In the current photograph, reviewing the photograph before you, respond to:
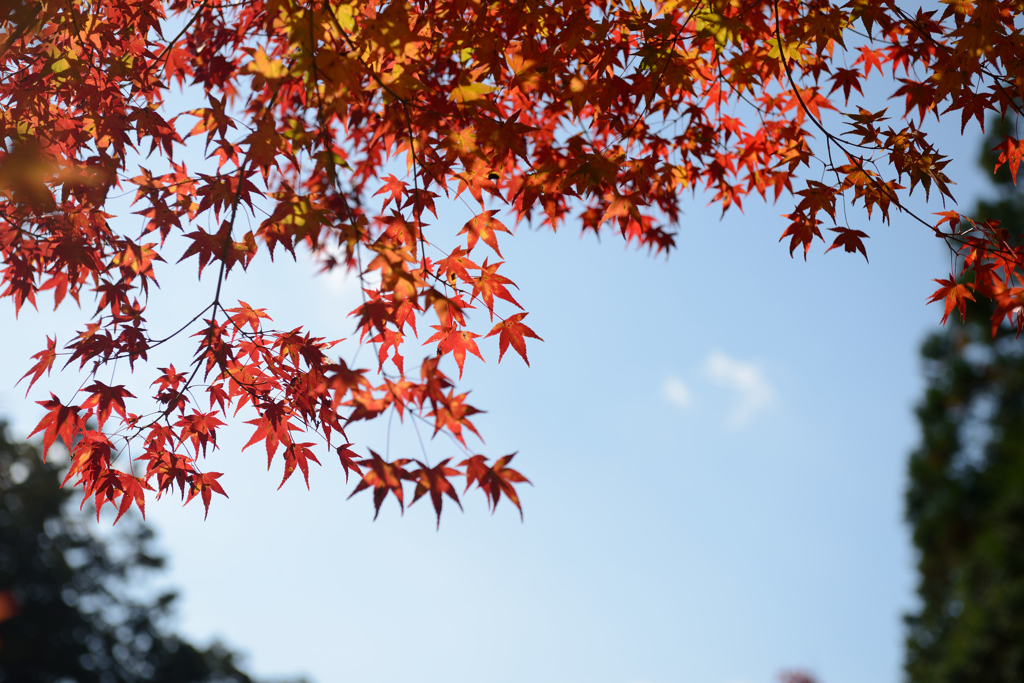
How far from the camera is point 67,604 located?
15.6 m

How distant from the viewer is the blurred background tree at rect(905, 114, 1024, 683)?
38.0ft

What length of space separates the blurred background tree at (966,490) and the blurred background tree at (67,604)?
15.9 meters

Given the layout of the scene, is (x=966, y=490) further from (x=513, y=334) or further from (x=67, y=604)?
(x=67, y=604)

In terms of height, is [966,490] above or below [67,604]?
above

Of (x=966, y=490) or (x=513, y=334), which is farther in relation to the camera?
(x=966, y=490)

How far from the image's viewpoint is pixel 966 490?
47.6 feet

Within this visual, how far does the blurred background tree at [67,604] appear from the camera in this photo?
1503cm

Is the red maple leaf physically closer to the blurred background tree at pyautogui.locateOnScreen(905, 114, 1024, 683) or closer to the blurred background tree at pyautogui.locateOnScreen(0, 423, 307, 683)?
the blurred background tree at pyautogui.locateOnScreen(905, 114, 1024, 683)

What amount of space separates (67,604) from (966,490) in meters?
21.1

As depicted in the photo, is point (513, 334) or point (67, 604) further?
point (67, 604)

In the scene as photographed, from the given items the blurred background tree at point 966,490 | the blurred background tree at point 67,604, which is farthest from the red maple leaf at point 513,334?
the blurred background tree at point 67,604

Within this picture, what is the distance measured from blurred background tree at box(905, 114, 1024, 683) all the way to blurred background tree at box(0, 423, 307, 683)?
628 inches

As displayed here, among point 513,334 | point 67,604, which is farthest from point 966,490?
Result: point 67,604

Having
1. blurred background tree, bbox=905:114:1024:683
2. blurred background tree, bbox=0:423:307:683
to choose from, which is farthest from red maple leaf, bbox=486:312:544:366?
blurred background tree, bbox=0:423:307:683
